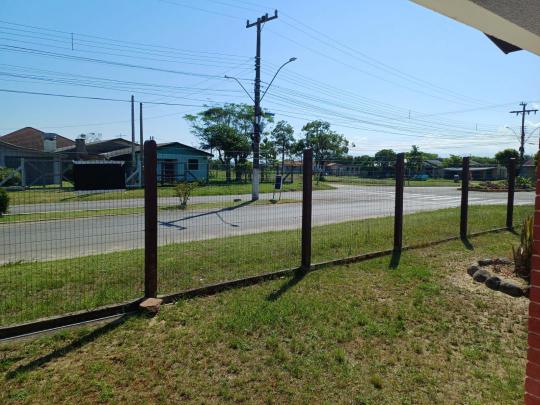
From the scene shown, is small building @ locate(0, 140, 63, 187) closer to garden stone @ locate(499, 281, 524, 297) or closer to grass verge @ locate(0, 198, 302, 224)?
garden stone @ locate(499, 281, 524, 297)

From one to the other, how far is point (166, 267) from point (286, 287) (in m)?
1.99

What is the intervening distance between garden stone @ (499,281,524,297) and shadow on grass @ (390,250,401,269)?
4.80ft

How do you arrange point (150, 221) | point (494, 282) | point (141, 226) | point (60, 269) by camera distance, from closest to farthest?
point (150, 221)
point (494, 282)
point (60, 269)
point (141, 226)

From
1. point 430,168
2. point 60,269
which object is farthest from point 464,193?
point 60,269

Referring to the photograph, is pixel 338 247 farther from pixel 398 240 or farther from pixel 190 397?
pixel 190 397

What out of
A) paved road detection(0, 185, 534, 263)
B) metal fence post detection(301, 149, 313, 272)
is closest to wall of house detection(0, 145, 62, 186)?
paved road detection(0, 185, 534, 263)

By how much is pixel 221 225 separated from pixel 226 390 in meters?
9.77

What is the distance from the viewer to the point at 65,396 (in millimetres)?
2838

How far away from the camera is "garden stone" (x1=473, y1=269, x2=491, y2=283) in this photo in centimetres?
559

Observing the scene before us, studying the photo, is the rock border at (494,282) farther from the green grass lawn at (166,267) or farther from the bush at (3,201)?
the bush at (3,201)

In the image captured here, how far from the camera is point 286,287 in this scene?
17.0 ft

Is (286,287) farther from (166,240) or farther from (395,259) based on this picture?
(166,240)

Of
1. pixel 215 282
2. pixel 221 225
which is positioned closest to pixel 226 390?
pixel 215 282

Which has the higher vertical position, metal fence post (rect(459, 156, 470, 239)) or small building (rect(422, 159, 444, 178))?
small building (rect(422, 159, 444, 178))
